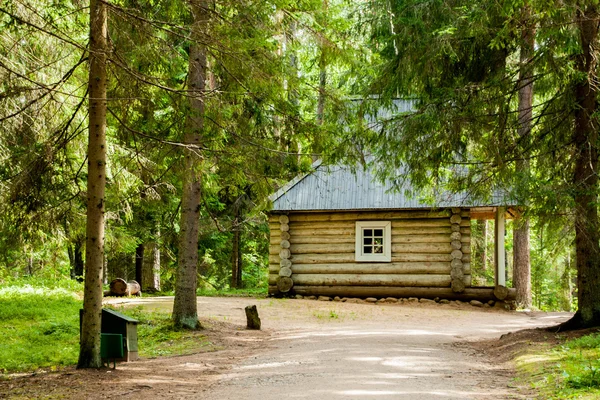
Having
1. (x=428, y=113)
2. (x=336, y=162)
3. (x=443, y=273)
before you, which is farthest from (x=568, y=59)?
(x=443, y=273)

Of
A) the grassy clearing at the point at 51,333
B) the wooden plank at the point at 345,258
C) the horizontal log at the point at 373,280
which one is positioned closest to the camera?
the grassy clearing at the point at 51,333

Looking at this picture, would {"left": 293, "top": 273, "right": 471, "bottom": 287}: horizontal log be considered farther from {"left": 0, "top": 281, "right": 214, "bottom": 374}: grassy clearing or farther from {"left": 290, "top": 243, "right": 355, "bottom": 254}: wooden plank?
{"left": 0, "top": 281, "right": 214, "bottom": 374}: grassy clearing

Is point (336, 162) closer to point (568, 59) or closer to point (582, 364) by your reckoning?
point (568, 59)

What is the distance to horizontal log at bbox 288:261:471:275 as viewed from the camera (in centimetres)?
1989

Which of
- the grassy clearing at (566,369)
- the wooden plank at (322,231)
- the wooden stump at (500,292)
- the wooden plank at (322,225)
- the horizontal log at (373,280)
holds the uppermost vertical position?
the wooden plank at (322,225)

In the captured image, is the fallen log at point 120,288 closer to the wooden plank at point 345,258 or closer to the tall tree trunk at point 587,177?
the wooden plank at point 345,258

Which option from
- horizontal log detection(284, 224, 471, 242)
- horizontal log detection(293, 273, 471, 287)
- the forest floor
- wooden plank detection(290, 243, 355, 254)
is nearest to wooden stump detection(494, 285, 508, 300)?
horizontal log detection(293, 273, 471, 287)

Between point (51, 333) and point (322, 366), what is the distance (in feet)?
22.0

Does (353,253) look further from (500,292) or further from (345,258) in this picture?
(500,292)

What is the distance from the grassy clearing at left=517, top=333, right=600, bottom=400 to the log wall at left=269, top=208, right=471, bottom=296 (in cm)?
989

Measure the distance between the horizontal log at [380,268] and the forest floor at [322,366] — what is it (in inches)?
169

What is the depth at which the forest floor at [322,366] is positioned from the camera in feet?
24.1

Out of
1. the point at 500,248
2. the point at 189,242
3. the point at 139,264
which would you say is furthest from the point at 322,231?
the point at 139,264

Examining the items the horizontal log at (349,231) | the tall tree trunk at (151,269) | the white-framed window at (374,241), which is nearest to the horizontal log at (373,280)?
the white-framed window at (374,241)
